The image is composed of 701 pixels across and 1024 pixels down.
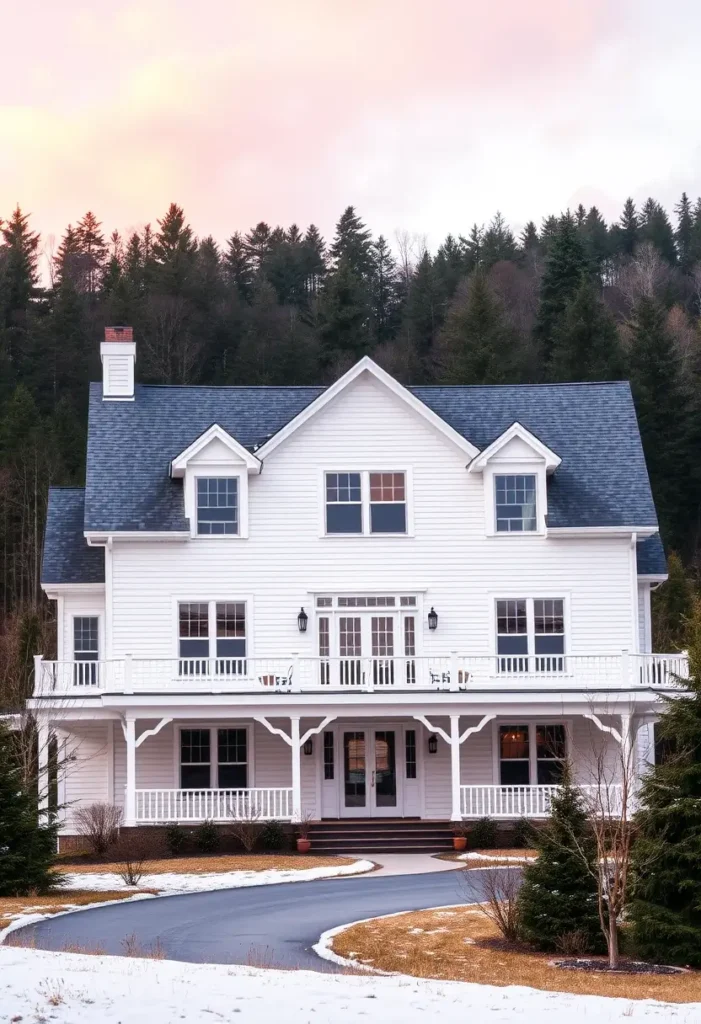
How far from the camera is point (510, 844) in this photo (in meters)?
34.0

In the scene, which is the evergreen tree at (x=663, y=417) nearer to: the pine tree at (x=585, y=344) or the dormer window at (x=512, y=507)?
the pine tree at (x=585, y=344)

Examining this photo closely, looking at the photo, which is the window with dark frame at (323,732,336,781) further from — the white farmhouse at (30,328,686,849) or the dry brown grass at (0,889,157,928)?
the dry brown grass at (0,889,157,928)

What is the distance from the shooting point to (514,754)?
124ft

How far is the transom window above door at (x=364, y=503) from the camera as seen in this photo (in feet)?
125

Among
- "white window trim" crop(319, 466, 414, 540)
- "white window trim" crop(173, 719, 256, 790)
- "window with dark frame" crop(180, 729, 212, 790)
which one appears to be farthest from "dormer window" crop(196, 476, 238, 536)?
"window with dark frame" crop(180, 729, 212, 790)

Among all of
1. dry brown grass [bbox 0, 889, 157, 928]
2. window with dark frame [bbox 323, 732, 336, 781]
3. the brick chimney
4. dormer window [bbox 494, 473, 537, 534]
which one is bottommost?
dry brown grass [bbox 0, 889, 157, 928]

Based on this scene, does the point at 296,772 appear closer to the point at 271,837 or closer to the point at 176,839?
the point at 271,837

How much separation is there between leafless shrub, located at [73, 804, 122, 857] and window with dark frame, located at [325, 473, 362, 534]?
836 cm

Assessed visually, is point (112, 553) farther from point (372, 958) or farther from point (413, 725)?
point (372, 958)

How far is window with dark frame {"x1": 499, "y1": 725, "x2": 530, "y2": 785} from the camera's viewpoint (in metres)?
37.8

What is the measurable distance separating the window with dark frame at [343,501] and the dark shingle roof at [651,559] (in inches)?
279

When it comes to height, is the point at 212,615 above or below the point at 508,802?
above

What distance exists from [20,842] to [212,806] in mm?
9555

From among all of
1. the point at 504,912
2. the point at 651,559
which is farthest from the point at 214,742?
the point at 504,912
